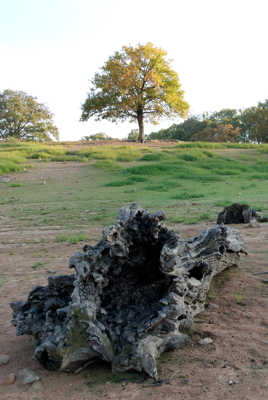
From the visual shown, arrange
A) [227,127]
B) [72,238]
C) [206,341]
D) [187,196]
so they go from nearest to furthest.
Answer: [206,341], [72,238], [187,196], [227,127]

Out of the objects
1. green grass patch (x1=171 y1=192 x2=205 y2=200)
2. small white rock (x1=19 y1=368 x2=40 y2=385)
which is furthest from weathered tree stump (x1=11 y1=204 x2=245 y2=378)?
green grass patch (x1=171 y1=192 x2=205 y2=200)

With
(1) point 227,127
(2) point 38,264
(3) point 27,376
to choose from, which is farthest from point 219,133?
(3) point 27,376

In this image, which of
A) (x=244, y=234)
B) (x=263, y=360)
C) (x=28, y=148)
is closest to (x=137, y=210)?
(x=263, y=360)

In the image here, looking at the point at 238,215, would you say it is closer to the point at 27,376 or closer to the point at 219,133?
the point at 27,376

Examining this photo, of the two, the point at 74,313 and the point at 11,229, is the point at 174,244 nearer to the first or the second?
the point at 74,313

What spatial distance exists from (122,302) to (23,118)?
40783mm

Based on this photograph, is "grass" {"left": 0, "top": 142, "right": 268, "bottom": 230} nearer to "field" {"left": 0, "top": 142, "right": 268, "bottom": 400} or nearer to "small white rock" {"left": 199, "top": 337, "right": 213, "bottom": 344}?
"field" {"left": 0, "top": 142, "right": 268, "bottom": 400}

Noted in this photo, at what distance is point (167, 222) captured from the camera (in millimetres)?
7191

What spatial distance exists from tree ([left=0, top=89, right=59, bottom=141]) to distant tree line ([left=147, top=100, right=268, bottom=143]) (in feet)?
63.8

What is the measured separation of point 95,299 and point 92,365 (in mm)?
428

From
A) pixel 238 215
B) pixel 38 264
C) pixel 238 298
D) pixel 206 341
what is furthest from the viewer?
pixel 238 215

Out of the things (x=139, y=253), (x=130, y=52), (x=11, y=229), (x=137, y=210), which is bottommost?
(x=11, y=229)

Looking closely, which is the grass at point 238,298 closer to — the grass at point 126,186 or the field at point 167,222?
the field at point 167,222

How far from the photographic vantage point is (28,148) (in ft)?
74.2
